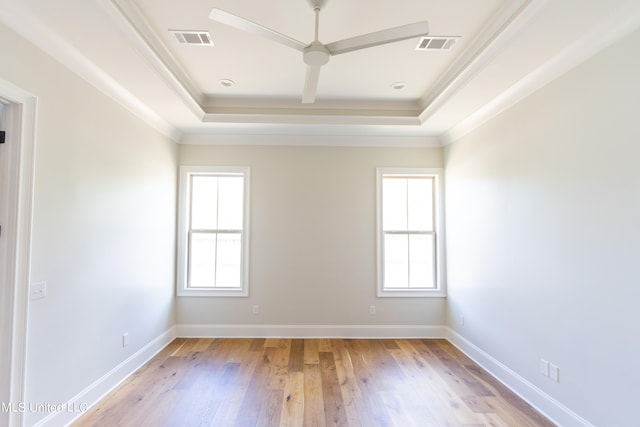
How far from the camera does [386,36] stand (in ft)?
6.08

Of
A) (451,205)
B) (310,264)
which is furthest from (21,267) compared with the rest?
(451,205)

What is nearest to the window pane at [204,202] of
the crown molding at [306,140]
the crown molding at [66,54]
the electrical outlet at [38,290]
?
the crown molding at [306,140]

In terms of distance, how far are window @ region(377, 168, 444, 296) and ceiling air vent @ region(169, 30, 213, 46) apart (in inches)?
102

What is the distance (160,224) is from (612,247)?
4138mm

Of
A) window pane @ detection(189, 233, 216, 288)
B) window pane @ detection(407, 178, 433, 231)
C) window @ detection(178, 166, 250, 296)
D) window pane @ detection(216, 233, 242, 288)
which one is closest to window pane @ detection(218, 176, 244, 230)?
window @ detection(178, 166, 250, 296)

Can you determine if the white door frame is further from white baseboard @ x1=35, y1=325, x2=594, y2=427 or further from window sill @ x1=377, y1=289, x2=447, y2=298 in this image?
window sill @ x1=377, y1=289, x2=447, y2=298

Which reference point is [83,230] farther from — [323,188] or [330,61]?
[323,188]

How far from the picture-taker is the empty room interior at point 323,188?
193 cm

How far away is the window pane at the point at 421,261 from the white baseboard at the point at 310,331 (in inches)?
23.4

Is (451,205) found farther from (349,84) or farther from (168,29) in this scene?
(168,29)

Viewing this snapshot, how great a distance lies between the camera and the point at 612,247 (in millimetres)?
1951

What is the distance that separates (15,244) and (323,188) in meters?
3.08

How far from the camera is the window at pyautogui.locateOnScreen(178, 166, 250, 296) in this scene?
13.8 feet

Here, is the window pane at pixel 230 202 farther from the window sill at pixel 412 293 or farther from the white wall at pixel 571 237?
the white wall at pixel 571 237
